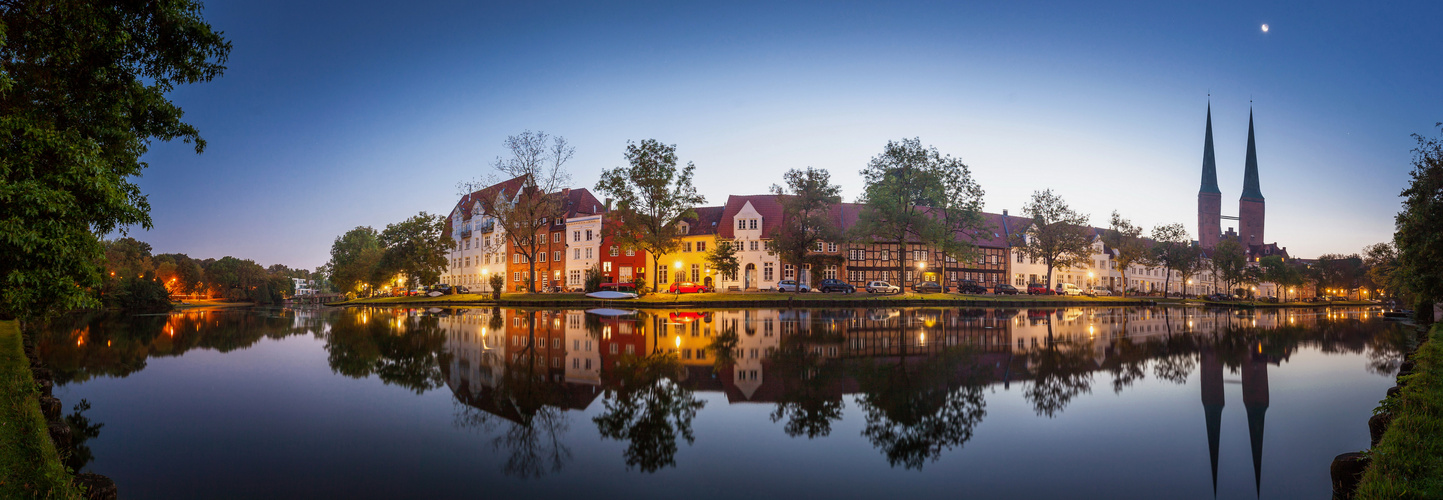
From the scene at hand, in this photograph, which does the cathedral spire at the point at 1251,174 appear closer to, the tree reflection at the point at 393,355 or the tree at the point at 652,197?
the tree at the point at 652,197

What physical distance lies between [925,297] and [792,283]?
1321cm

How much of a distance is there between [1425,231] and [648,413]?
32101 mm

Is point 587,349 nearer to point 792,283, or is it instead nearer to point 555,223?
point 792,283

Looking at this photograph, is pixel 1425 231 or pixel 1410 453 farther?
pixel 1425 231

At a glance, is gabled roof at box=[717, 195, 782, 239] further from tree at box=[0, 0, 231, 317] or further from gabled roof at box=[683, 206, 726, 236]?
tree at box=[0, 0, 231, 317]

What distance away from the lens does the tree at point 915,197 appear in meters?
53.9

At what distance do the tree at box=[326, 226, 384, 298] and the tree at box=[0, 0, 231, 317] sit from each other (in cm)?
6034

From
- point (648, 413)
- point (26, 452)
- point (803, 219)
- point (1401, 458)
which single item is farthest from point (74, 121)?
point (803, 219)

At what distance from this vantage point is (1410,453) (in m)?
5.97

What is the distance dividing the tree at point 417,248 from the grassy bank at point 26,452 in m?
59.2

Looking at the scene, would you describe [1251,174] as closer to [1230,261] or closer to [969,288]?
[1230,261]

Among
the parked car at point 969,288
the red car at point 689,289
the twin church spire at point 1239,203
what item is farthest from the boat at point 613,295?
→ the twin church spire at point 1239,203

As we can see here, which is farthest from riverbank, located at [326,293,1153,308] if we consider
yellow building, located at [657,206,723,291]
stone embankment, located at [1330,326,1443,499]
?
stone embankment, located at [1330,326,1443,499]

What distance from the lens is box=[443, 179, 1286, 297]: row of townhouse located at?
6981 centimetres
